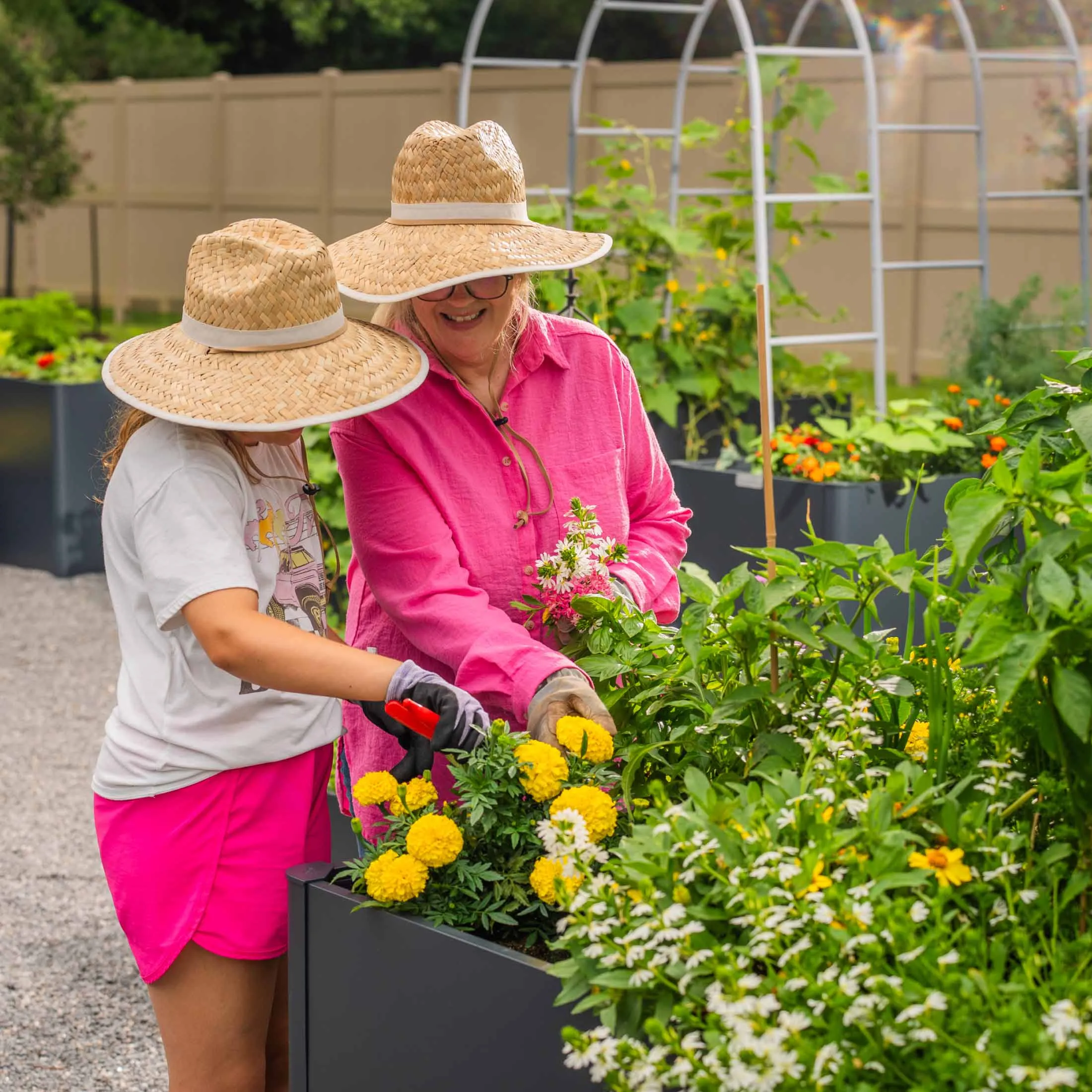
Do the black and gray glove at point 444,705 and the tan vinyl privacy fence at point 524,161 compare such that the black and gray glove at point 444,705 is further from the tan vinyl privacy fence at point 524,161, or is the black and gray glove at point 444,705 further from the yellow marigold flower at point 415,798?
the tan vinyl privacy fence at point 524,161

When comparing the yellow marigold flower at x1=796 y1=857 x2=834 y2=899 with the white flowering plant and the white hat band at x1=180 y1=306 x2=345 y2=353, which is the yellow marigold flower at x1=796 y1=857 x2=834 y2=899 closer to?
the white flowering plant

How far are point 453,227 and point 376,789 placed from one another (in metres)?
0.83

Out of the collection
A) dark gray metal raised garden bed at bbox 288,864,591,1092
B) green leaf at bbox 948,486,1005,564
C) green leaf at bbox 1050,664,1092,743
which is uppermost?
green leaf at bbox 948,486,1005,564

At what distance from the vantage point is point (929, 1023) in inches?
41.9

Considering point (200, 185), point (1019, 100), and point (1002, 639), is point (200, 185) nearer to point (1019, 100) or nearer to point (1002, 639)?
point (1019, 100)

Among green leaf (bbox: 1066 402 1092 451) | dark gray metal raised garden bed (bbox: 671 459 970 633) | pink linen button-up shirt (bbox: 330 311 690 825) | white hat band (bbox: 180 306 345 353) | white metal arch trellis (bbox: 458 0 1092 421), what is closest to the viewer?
green leaf (bbox: 1066 402 1092 451)

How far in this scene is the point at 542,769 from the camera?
4.92 feet

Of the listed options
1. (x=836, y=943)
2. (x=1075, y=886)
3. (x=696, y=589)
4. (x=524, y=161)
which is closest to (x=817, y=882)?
(x=836, y=943)

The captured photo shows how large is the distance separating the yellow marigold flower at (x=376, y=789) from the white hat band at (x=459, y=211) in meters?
0.83

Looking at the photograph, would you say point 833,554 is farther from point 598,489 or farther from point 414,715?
point 598,489

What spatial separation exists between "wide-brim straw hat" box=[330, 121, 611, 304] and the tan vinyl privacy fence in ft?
19.3

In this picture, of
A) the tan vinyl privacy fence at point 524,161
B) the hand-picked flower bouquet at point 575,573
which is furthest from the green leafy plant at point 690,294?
the hand-picked flower bouquet at point 575,573

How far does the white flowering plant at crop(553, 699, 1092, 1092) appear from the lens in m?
1.09

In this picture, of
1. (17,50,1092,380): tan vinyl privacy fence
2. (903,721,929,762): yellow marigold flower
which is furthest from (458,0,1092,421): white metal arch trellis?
(903,721,929,762): yellow marigold flower
